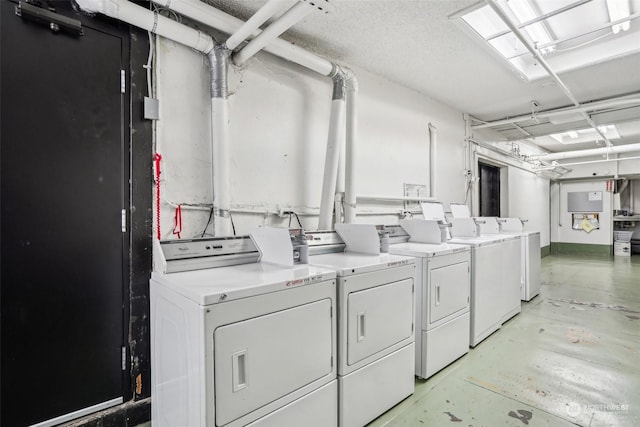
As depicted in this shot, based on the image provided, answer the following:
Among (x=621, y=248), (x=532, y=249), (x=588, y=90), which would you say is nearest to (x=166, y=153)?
(x=532, y=249)

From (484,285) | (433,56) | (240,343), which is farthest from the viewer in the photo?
(433,56)

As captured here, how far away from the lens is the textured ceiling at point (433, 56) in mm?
2404

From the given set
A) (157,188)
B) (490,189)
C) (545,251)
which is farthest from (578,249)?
(157,188)

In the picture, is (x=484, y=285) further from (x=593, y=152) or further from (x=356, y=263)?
(x=593, y=152)

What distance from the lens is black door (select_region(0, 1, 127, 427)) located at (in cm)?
163

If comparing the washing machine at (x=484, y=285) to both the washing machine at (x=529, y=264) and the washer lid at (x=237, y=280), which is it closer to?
the washing machine at (x=529, y=264)

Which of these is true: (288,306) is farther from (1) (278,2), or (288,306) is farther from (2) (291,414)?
(1) (278,2)

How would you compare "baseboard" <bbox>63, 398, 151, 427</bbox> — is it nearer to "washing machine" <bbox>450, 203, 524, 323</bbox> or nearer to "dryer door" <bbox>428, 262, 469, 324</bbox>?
"dryer door" <bbox>428, 262, 469, 324</bbox>

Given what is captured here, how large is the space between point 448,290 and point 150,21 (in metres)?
2.77

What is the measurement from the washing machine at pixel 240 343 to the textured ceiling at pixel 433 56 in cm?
179

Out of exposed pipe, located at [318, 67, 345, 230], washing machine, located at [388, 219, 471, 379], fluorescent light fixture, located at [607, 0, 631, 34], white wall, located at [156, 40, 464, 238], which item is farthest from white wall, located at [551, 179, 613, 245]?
exposed pipe, located at [318, 67, 345, 230]

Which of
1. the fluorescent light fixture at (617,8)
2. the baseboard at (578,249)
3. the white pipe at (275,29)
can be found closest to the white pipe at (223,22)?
the white pipe at (275,29)

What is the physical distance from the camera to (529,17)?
263cm

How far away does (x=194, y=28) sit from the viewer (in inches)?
87.2
